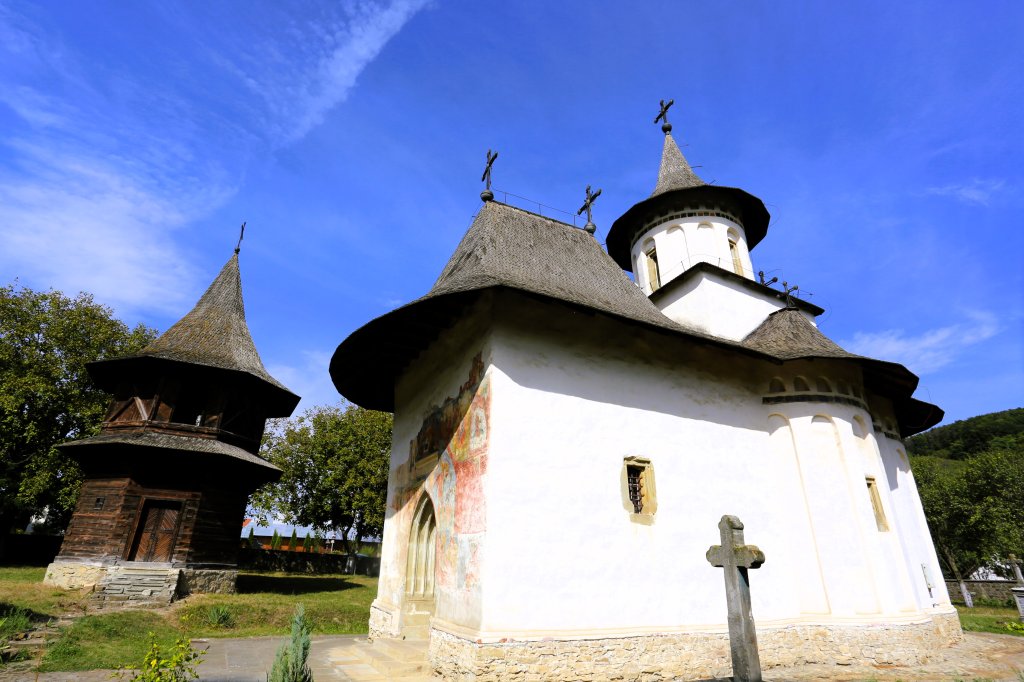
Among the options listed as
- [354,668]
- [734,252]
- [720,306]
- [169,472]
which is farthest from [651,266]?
[169,472]

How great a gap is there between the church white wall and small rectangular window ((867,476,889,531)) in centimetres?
15

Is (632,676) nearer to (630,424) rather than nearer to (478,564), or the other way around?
(478,564)

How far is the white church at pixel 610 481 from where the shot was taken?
7453 mm

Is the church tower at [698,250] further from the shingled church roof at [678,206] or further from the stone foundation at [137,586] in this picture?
the stone foundation at [137,586]

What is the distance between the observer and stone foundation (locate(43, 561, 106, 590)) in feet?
46.1

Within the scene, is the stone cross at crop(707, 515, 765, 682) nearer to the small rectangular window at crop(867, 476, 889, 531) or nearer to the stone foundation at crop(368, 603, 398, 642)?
the small rectangular window at crop(867, 476, 889, 531)

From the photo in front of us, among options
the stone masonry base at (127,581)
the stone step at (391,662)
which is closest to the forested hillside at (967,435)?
the stone step at (391,662)

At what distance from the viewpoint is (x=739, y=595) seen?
21.2 feet

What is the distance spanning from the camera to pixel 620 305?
10266 millimetres

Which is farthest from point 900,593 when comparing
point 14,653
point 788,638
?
point 14,653

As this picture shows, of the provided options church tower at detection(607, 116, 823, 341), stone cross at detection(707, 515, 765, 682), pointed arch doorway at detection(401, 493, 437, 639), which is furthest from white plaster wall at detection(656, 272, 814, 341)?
pointed arch doorway at detection(401, 493, 437, 639)

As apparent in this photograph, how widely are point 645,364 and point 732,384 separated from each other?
90.6 inches

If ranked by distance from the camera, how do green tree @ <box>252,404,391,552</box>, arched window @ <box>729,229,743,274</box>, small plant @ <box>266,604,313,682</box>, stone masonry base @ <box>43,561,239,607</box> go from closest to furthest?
small plant @ <box>266,604,313,682</box>, stone masonry base @ <box>43,561,239,607</box>, arched window @ <box>729,229,743,274</box>, green tree @ <box>252,404,391,552</box>

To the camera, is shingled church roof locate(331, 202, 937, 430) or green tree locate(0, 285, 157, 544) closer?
shingled church roof locate(331, 202, 937, 430)
